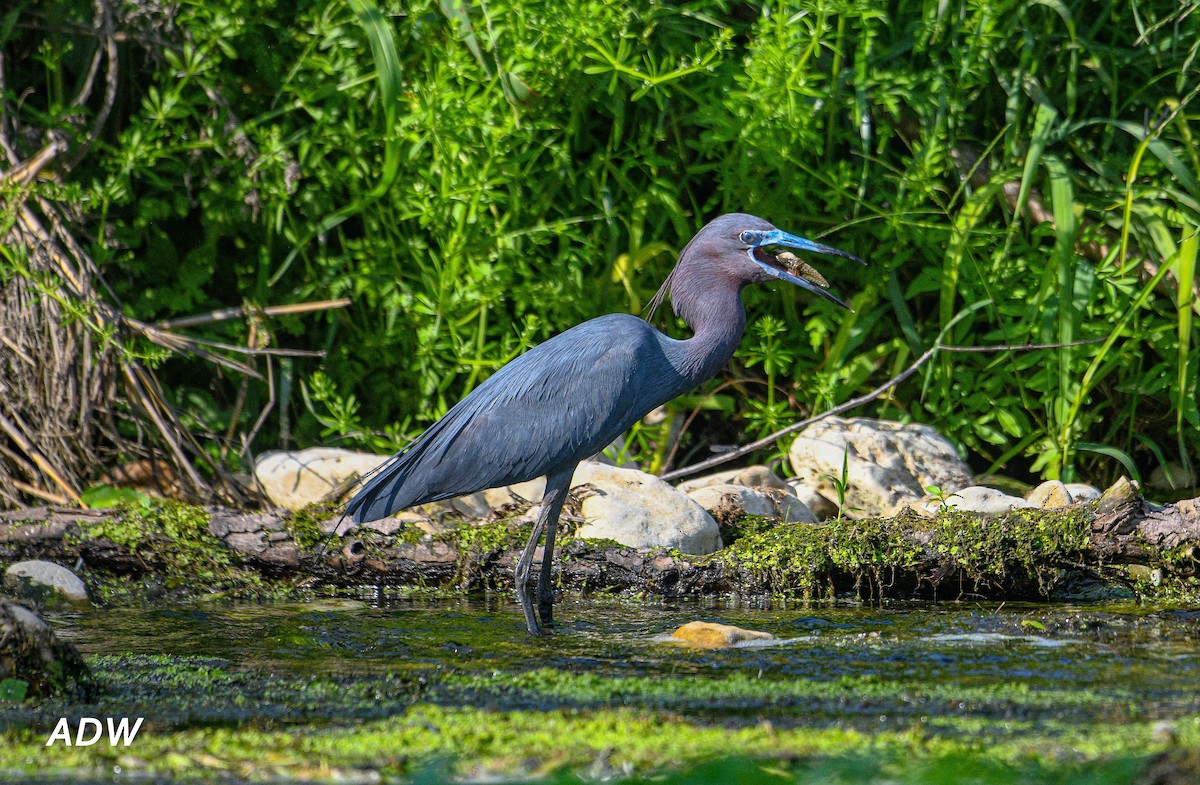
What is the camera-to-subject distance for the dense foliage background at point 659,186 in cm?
581

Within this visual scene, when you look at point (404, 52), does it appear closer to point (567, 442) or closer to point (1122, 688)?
point (567, 442)

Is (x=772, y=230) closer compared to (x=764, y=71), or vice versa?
(x=772, y=230)

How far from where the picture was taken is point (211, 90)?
6.34 metres

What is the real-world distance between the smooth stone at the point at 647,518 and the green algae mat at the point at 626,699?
18.1 inches

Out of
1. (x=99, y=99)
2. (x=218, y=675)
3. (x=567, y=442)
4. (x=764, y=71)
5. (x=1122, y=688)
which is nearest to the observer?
(x=1122, y=688)

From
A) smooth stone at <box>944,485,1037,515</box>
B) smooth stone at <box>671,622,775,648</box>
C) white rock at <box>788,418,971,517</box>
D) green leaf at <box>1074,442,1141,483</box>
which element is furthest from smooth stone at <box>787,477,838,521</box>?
smooth stone at <box>671,622,775,648</box>

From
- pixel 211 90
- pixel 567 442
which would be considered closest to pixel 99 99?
pixel 211 90

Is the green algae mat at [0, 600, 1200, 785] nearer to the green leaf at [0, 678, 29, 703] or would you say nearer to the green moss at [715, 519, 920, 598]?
the green leaf at [0, 678, 29, 703]

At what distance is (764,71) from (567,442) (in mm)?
2084

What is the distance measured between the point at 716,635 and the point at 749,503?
62.4 inches

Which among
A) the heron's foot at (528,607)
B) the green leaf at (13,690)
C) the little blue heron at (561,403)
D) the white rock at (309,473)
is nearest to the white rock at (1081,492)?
the little blue heron at (561,403)

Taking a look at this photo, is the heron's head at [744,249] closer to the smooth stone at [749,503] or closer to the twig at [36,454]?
the smooth stone at [749,503]

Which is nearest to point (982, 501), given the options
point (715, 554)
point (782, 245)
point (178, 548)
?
point (715, 554)

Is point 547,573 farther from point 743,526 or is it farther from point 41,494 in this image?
point 41,494
